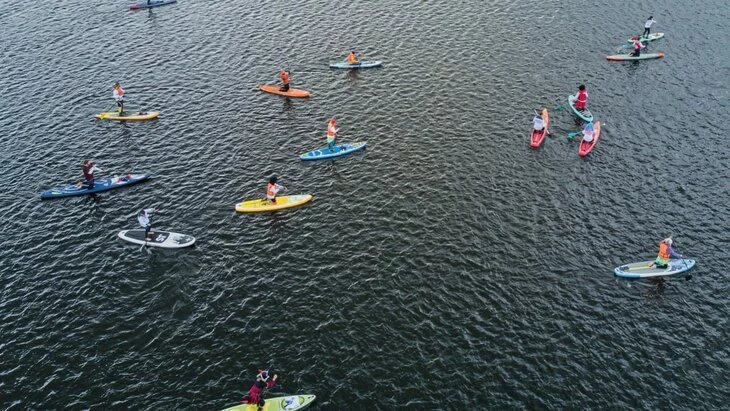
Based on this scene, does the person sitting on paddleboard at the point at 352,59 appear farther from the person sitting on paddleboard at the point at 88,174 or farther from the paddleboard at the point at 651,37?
the paddleboard at the point at 651,37

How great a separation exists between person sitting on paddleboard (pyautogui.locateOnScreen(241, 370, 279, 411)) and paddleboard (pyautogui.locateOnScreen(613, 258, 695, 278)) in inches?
1122

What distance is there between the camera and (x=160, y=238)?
51969 mm

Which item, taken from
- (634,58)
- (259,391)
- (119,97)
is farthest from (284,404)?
(634,58)

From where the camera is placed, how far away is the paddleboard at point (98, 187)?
191ft

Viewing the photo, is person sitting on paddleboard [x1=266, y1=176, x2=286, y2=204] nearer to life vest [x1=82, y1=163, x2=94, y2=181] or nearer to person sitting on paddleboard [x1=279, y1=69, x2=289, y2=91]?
life vest [x1=82, y1=163, x2=94, y2=181]

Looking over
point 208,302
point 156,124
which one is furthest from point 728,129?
point 156,124

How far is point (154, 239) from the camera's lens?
51812 mm

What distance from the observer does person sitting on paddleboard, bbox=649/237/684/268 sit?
4706 centimetres

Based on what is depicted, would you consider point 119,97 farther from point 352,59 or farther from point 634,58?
point 634,58

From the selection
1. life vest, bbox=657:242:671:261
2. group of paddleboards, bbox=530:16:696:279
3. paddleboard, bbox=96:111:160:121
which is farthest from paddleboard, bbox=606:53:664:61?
paddleboard, bbox=96:111:160:121

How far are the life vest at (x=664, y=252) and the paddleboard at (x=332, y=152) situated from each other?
1205 inches

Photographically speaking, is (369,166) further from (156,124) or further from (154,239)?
(156,124)

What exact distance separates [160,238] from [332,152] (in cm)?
1997

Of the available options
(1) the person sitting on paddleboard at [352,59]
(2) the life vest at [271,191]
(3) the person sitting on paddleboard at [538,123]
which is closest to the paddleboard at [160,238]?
(2) the life vest at [271,191]
